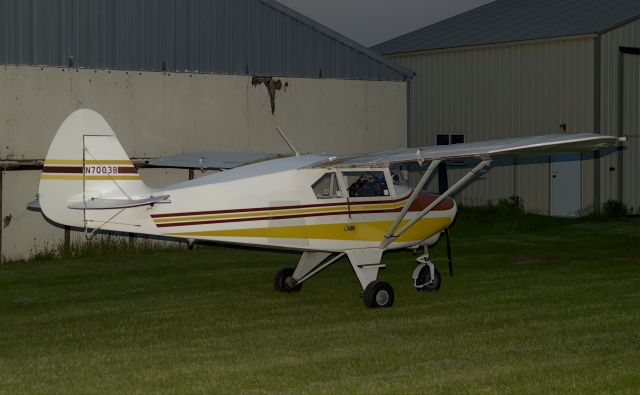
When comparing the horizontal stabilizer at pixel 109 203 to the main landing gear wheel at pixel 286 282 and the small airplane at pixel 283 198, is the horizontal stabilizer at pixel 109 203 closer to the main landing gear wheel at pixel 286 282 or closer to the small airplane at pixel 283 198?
the small airplane at pixel 283 198

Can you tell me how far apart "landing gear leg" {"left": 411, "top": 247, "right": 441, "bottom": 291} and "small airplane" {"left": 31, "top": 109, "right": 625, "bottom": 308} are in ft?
1.38

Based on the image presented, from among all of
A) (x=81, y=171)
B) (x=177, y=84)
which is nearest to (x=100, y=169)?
(x=81, y=171)

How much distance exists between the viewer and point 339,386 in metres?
10.3

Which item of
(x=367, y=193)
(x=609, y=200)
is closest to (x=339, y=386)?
(x=367, y=193)

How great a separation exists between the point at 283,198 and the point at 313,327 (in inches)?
86.9

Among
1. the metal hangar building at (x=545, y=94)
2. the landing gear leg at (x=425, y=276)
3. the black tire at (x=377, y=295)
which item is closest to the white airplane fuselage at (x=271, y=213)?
the landing gear leg at (x=425, y=276)

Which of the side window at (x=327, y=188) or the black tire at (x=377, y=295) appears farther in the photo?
the side window at (x=327, y=188)

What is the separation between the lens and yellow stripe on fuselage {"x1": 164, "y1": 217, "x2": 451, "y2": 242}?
14.7 meters

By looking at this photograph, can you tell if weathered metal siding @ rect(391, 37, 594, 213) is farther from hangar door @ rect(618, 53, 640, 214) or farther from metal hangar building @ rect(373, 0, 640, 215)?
hangar door @ rect(618, 53, 640, 214)

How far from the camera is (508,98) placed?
32250 millimetres

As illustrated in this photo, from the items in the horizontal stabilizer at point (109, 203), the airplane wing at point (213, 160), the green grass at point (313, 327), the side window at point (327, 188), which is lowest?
the green grass at point (313, 327)

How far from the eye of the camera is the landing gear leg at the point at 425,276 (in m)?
16.6

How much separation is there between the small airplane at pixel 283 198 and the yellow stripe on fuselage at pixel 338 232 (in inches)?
0.6

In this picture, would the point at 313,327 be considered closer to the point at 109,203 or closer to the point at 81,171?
the point at 109,203
